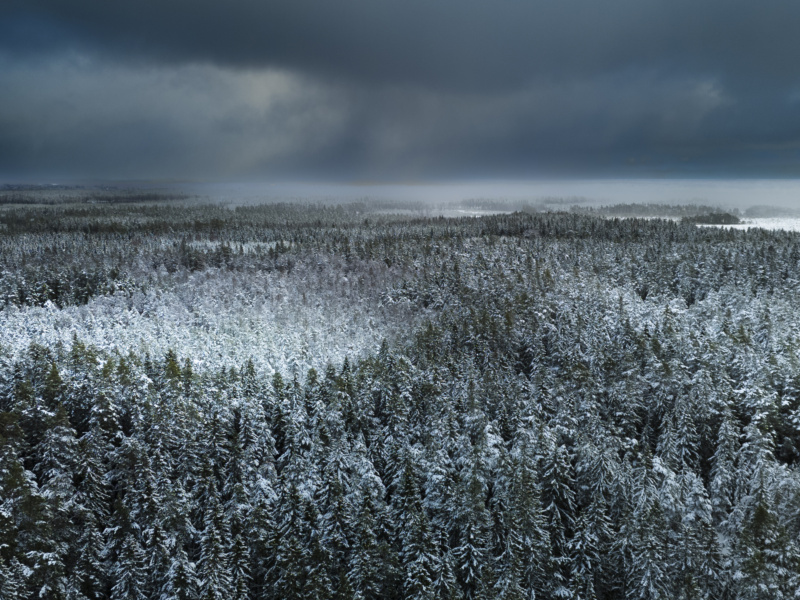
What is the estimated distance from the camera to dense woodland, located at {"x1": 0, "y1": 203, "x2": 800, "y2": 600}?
35438mm

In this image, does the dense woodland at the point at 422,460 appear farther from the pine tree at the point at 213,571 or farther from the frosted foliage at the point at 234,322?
the frosted foliage at the point at 234,322

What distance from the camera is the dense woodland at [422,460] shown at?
116ft

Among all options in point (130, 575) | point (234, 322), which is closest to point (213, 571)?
point (130, 575)

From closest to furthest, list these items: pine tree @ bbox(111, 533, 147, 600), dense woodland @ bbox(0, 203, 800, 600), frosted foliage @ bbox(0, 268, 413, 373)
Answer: pine tree @ bbox(111, 533, 147, 600) → dense woodland @ bbox(0, 203, 800, 600) → frosted foliage @ bbox(0, 268, 413, 373)

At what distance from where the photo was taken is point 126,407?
56188 mm

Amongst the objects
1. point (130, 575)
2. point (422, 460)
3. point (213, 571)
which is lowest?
point (130, 575)

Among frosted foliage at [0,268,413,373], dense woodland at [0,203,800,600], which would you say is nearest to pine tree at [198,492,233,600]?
dense woodland at [0,203,800,600]

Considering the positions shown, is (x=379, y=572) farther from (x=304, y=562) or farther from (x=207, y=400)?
(x=207, y=400)

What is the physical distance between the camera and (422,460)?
48281mm

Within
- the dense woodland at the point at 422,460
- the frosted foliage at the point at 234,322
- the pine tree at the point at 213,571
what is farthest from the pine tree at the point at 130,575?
the frosted foliage at the point at 234,322

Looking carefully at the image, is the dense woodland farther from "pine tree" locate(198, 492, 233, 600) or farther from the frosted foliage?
the frosted foliage

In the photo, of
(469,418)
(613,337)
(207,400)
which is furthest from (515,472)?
(613,337)

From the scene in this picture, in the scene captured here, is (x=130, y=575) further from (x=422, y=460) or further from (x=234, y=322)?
(x=234, y=322)

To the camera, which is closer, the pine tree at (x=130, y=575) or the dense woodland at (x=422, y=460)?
the pine tree at (x=130, y=575)
